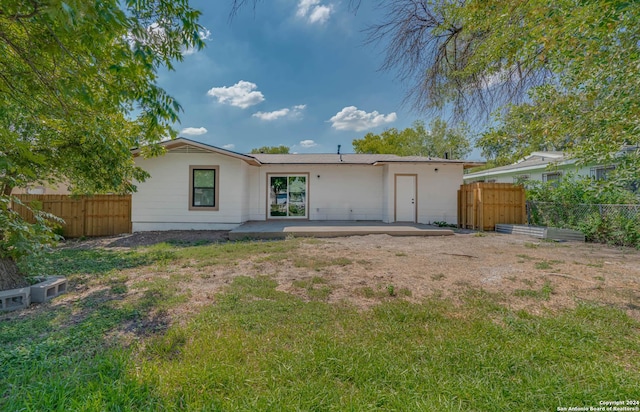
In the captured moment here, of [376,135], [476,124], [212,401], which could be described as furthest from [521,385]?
[376,135]

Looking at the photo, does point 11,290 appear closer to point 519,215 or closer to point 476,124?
point 476,124

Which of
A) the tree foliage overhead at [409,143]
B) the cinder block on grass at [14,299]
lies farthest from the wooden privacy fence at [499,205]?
the tree foliage overhead at [409,143]

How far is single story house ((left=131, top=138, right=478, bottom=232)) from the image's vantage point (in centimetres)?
1033

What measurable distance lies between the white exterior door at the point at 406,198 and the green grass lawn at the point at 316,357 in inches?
348

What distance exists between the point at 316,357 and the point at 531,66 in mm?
4667

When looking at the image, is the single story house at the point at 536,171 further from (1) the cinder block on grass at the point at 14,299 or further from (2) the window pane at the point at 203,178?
(1) the cinder block on grass at the point at 14,299

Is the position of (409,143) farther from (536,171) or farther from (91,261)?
(91,261)

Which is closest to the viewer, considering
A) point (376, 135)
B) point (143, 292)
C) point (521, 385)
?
point (521, 385)

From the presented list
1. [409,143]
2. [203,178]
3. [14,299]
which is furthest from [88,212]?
[409,143]

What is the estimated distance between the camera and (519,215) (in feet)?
35.6

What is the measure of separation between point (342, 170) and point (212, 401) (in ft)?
36.7

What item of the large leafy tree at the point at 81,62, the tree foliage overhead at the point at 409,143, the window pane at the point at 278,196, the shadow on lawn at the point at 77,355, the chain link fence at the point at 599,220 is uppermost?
the tree foliage overhead at the point at 409,143

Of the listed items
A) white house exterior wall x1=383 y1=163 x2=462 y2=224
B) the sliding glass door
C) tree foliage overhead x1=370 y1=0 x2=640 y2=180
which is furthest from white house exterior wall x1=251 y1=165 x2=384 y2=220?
tree foliage overhead x1=370 y1=0 x2=640 y2=180

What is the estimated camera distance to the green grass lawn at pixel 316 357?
5.79 ft
